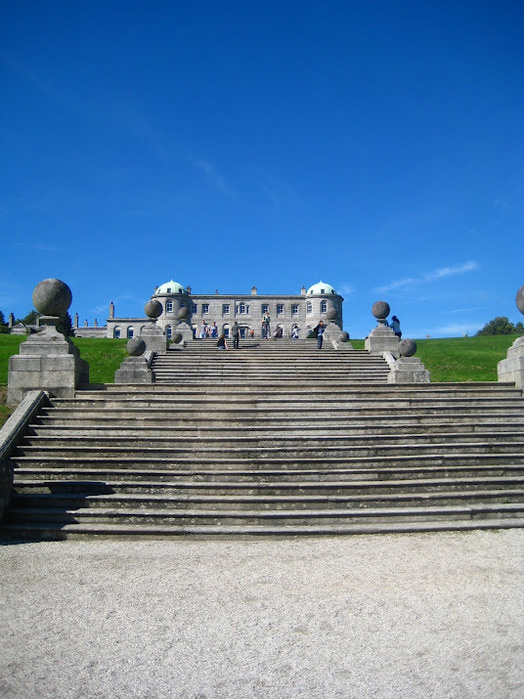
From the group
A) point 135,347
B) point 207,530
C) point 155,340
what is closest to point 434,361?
point 155,340

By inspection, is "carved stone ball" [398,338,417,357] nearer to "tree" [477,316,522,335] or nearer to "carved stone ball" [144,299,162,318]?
"carved stone ball" [144,299,162,318]

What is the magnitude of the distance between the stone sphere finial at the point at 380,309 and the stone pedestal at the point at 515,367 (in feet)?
21.6

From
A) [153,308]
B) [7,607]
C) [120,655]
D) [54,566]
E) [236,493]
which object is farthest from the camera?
[153,308]

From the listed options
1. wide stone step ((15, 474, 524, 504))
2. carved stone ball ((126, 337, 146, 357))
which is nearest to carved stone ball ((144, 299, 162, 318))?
carved stone ball ((126, 337, 146, 357))

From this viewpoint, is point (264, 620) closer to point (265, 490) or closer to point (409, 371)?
point (265, 490)

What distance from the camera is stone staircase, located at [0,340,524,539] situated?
752 centimetres

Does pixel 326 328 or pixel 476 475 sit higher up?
pixel 326 328

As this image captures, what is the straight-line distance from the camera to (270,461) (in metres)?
8.84

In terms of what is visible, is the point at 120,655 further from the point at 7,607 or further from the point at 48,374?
the point at 48,374

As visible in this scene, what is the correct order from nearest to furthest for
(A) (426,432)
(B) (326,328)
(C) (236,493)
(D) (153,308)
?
(C) (236,493) → (A) (426,432) → (D) (153,308) → (B) (326,328)

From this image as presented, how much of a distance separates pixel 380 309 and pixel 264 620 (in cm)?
1605

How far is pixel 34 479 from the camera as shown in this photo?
8.50 meters

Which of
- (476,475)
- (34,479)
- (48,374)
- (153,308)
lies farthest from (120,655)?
(153,308)

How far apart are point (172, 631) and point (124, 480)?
4402 mm
